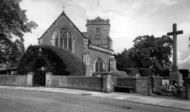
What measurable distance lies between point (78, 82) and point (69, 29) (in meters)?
20.6

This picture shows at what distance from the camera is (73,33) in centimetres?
3962

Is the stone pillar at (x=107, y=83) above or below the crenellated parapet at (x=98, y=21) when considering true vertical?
below

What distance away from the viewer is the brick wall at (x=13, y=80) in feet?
83.3

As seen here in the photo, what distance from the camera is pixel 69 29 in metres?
39.8

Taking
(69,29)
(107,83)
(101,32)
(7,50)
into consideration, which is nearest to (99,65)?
(69,29)

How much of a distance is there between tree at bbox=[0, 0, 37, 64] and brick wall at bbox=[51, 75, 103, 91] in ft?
30.2

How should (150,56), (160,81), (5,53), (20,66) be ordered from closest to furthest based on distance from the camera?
1. (5,53)
2. (160,81)
3. (20,66)
4. (150,56)

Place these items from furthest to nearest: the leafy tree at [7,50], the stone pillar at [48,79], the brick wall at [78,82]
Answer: the stone pillar at [48,79] → the brick wall at [78,82] → the leafy tree at [7,50]

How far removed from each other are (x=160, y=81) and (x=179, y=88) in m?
2.10

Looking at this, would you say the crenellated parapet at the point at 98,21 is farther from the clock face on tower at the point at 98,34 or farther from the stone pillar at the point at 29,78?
the stone pillar at the point at 29,78

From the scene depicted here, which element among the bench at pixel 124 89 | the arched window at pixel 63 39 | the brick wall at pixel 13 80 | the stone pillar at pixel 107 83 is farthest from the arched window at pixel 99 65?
the stone pillar at pixel 107 83

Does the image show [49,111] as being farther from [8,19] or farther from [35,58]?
[35,58]

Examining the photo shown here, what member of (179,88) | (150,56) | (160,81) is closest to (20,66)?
(160,81)

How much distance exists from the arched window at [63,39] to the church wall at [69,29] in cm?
74
